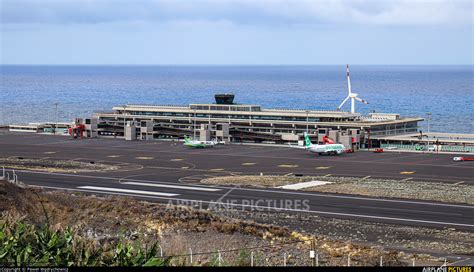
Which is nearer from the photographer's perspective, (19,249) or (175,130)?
(19,249)

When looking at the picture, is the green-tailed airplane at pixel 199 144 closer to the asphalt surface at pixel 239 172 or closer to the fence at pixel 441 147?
the asphalt surface at pixel 239 172

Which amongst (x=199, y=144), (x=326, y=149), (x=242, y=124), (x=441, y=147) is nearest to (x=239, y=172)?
(x=326, y=149)

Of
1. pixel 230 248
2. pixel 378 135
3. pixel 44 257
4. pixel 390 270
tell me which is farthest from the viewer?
pixel 378 135

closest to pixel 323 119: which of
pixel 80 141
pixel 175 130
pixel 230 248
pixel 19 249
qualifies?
pixel 175 130

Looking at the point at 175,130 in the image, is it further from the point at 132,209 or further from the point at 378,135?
the point at 132,209

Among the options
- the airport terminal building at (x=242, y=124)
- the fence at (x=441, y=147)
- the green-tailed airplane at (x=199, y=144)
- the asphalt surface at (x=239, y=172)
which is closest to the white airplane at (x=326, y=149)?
the asphalt surface at (x=239, y=172)

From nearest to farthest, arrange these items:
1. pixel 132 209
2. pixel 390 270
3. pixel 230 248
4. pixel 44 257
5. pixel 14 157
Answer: pixel 390 270, pixel 44 257, pixel 230 248, pixel 132 209, pixel 14 157
